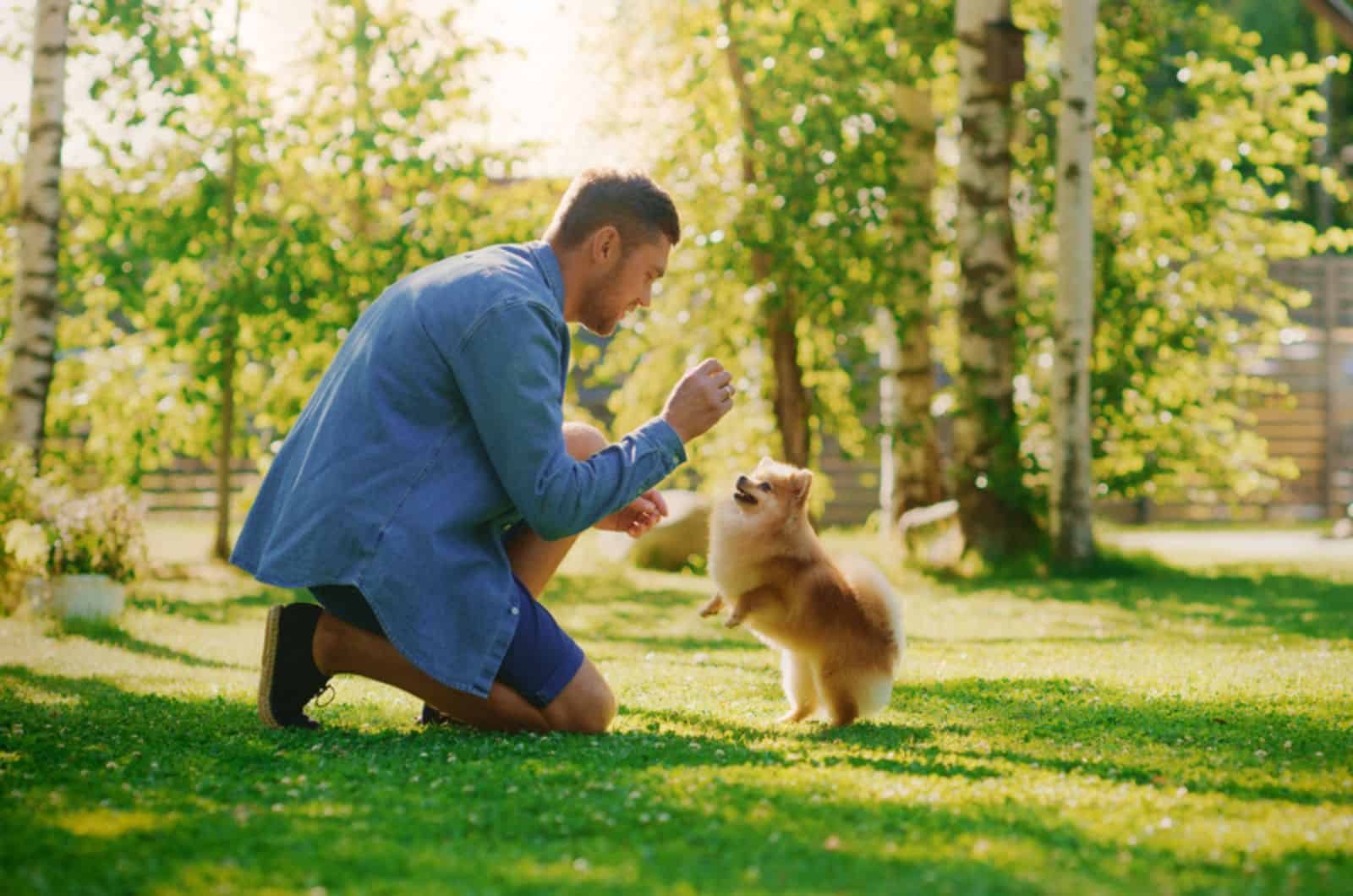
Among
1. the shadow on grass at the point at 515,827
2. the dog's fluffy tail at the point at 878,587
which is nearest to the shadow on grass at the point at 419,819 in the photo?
the shadow on grass at the point at 515,827

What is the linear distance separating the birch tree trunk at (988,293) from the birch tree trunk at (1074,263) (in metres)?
0.40

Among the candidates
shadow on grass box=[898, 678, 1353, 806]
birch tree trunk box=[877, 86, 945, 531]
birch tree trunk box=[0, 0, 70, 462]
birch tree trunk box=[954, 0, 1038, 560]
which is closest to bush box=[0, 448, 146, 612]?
birch tree trunk box=[0, 0, 70, 462]

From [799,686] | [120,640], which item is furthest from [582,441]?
[120,640]

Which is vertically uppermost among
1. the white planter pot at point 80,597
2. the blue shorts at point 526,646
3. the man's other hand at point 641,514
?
the man's other hand at point 641,514

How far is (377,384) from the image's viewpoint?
3.35m

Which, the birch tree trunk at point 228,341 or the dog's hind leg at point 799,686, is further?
the birch tree trunk at point 228,341

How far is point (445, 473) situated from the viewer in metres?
3.32

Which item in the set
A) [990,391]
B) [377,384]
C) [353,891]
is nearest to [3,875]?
[353,891]

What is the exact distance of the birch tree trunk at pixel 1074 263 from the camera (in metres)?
9.23

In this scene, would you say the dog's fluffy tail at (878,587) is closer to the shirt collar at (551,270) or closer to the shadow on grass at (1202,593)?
the shirt collar at (551,270)

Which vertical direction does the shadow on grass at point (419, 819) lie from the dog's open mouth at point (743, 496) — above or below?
below

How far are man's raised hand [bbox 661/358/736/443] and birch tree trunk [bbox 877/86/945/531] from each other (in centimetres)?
732

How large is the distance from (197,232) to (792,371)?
5.27 metres

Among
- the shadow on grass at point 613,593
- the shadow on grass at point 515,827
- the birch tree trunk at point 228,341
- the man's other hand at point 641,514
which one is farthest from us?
the birch tree trunk at point 228,341
